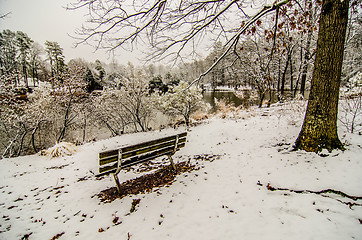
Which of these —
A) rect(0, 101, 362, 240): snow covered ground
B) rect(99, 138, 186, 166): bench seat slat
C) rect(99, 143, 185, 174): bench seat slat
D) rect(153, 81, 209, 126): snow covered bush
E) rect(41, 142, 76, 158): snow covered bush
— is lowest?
rect(41, 142, 76, 158): snow covered bush

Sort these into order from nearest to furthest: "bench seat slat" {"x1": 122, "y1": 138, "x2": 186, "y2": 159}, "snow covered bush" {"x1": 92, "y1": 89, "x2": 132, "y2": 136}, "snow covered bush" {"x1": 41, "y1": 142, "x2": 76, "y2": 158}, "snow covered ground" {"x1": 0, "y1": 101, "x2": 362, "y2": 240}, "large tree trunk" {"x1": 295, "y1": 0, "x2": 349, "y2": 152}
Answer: "snow covered ground" {"x1": 0, "y1": 101, "x2": 362, "y2": 240}, "large tree trunk" {"x1": 295, "y1": 0, "x2": 349, "y2": 152}, "bench seat slat" {"x1": 122, "y1": 138, "x2": 186, "y2": 159}, "snow covered bush" {"x1": 41, "y1": 142, "x2": 76, "y2": 158}, "snow covered bush" {"x1": 92, "y1": 89, "x2": 132, "y2": 136}

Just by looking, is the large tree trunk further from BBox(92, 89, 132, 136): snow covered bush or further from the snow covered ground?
BBox(92, 89, 132, 136): snow covered bush

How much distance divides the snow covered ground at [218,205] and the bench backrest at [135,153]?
426 mm

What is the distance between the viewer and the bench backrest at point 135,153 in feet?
9.96

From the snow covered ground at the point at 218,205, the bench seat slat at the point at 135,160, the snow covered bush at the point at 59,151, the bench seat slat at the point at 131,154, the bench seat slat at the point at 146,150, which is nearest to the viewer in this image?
the snow covered ground at the point at 218,205

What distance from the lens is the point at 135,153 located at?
3.42 m

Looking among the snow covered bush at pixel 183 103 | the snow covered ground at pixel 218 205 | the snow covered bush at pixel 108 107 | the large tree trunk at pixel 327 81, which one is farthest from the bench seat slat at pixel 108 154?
the snow covered bush at pixel 108 107

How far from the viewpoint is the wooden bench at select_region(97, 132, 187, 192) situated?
9.99 feet

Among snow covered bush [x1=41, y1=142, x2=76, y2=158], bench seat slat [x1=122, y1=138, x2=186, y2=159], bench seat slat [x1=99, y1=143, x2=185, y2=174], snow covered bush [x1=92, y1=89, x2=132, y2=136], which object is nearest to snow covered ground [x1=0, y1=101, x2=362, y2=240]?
bench seat slat [x1=99, y1=143, x2=185, y2=174]

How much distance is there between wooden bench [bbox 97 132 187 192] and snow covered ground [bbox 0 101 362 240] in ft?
1.36

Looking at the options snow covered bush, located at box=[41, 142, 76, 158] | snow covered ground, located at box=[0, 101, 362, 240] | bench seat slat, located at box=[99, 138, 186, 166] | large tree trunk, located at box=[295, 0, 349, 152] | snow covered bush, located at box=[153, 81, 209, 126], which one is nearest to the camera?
snow covered ground, located at box=[0, 101, 362, 240]

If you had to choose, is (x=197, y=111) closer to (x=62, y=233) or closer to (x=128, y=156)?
(x=128, y=156)

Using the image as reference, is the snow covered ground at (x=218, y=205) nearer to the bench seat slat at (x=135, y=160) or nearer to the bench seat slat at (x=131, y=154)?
the bench seat slat at (x=135, y=160)

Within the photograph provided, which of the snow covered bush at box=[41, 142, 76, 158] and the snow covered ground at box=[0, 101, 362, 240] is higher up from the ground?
the snow covered ground at box=[0, 101, 362, 240]
